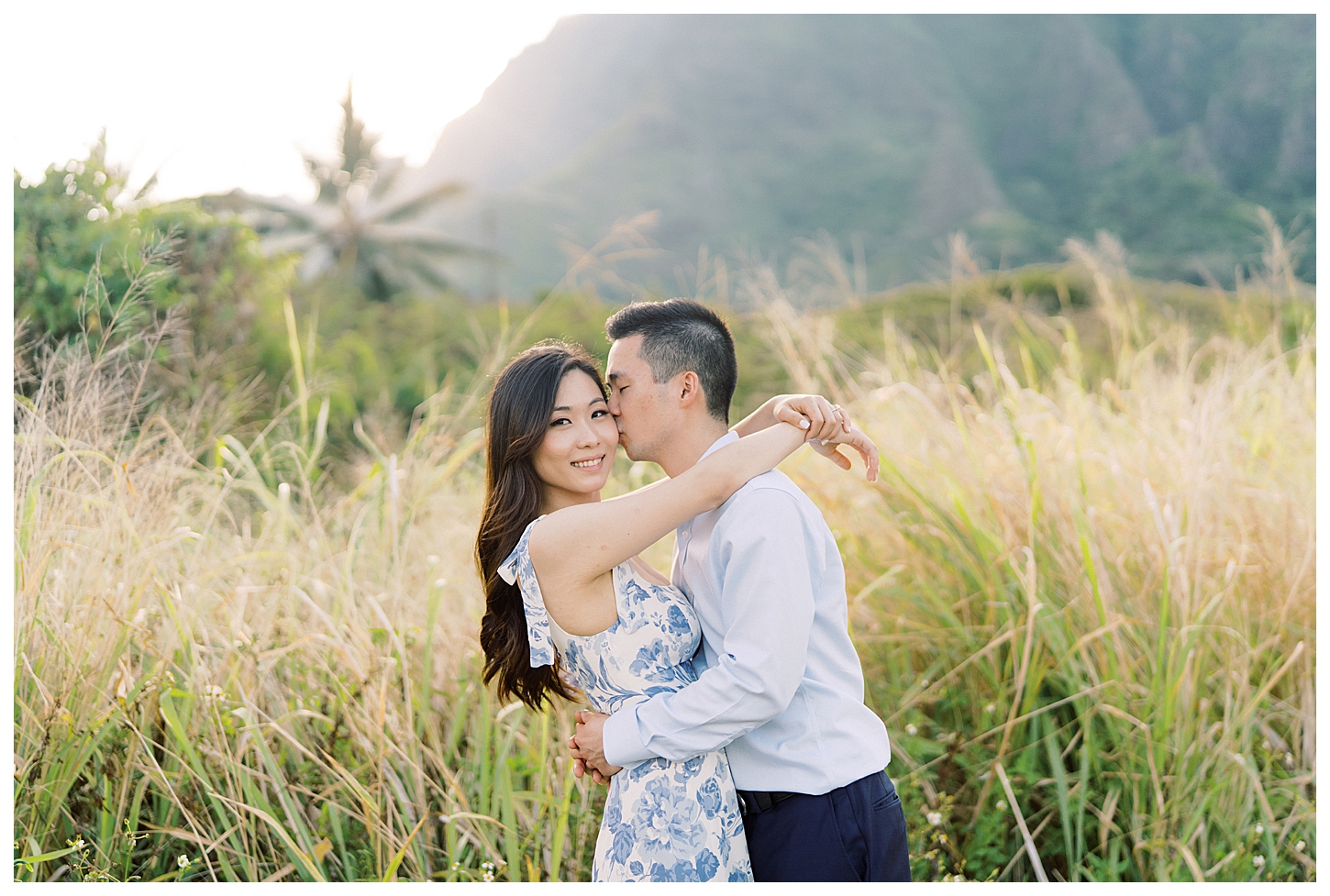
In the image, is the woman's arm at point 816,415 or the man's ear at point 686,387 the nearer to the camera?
the woman's arm at point 816,415

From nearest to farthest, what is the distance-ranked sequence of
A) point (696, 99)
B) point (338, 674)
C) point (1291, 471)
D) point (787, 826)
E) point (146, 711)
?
point (787, 826) → point (146, 711) → point (338, 674) → point (1291, 471) → point (696, 99)

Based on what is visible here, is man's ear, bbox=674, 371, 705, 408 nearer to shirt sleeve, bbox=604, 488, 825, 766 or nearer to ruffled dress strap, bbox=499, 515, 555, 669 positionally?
shirt sleeve, bbox=604, 488, 825, 766

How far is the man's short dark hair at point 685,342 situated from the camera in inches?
83.4

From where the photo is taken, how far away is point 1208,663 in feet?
10.6

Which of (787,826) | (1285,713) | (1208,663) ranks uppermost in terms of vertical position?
(787,826)

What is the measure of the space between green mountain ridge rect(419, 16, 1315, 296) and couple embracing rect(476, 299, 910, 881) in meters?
27.3

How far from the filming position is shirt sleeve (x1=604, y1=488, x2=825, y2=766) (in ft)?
5.62

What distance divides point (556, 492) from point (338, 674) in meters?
1.35

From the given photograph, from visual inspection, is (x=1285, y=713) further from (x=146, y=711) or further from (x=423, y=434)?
(x=146, y=711)

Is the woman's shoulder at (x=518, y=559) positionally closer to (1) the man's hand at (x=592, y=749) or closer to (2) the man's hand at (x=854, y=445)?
(1) the man's hand at (x=592, y=749)

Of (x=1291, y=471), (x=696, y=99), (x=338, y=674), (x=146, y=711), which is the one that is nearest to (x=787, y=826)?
(x=338, y=674)

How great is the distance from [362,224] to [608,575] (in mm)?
23523

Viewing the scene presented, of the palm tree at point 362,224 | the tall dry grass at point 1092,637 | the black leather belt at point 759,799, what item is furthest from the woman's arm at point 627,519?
the palm tree at point 362,224

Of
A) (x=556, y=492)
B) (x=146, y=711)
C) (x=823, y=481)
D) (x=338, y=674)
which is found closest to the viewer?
(x=556, y=492)
